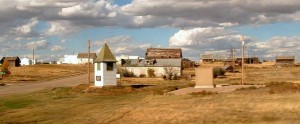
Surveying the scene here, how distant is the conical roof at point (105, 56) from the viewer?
46.4 metres

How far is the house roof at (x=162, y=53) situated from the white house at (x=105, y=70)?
55.4 metres

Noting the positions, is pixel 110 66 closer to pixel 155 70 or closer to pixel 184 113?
pixel 184 113

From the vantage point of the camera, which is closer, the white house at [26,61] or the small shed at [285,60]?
the small shed at [285,60]

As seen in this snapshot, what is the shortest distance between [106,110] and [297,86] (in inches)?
606

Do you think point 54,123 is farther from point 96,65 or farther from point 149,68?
point 149,68

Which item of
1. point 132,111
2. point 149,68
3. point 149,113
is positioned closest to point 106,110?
point 132,111

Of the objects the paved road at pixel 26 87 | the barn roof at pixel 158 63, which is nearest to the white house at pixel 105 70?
the paved road at pixel 26 87

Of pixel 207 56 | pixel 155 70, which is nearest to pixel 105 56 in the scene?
pixel 155 70

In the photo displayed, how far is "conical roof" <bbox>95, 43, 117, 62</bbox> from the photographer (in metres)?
46.4

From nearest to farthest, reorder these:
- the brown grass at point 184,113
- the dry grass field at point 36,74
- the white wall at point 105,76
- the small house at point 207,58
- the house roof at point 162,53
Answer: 1. the brown grass at point 184,113
2. the white wall at point 105,76
3. the dry grass field at point 36,74
4. the house roof at point 162,53
5. the small house at point 207,58

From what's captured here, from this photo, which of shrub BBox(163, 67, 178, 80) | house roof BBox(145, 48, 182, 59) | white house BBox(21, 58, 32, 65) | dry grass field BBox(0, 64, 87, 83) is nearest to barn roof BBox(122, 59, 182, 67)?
shrub BBox(163, 67, 178, 80)

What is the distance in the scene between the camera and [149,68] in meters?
80.2

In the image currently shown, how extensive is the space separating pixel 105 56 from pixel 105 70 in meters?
1.60

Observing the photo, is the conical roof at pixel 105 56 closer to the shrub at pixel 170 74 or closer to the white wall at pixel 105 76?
the white wall at pixel 105 76
